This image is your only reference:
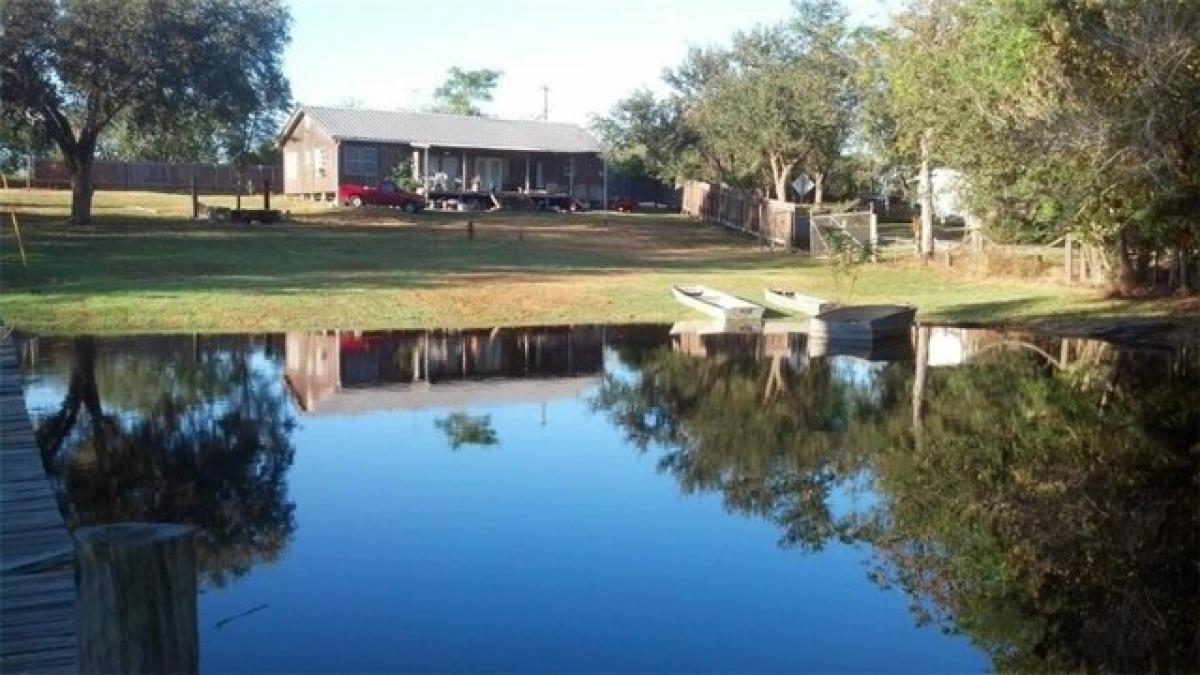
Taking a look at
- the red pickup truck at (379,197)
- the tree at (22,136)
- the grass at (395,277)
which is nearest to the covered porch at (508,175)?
the red pickup truck at (379,197)

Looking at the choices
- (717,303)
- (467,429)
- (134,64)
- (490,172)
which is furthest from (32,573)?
(490,172)

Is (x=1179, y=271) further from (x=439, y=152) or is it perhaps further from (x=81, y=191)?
(x=439, y=152)

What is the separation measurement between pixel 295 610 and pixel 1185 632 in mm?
5414

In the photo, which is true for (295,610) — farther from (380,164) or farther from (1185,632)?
(380,164)

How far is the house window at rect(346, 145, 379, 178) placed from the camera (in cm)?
5844

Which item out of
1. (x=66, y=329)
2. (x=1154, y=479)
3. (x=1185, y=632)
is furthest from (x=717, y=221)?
(x=1185, y=632)

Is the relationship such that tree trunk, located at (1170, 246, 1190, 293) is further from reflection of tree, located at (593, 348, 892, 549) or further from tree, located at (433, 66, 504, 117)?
tree, located at (433, 66, 504, 117)

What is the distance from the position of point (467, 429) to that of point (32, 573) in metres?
7.22

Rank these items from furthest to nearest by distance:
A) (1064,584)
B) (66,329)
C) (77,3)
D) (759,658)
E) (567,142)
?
1. (567,142)
2. (77,3)
3. (66,329)
4. (1064,584)
5. (759,658)

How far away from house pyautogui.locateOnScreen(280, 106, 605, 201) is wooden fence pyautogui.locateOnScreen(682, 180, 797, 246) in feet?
21.7

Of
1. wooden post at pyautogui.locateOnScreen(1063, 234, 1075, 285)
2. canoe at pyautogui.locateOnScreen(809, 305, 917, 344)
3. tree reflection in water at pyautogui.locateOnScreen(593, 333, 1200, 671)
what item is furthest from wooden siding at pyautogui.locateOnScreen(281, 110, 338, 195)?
tree reflection in water at pyautogui.locateOnScreen(593, 333, 1200, 671)

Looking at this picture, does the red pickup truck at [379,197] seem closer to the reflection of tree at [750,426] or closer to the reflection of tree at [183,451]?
the reflection of tree at [750,426]

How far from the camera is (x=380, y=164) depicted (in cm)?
5938

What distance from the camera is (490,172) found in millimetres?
63531
